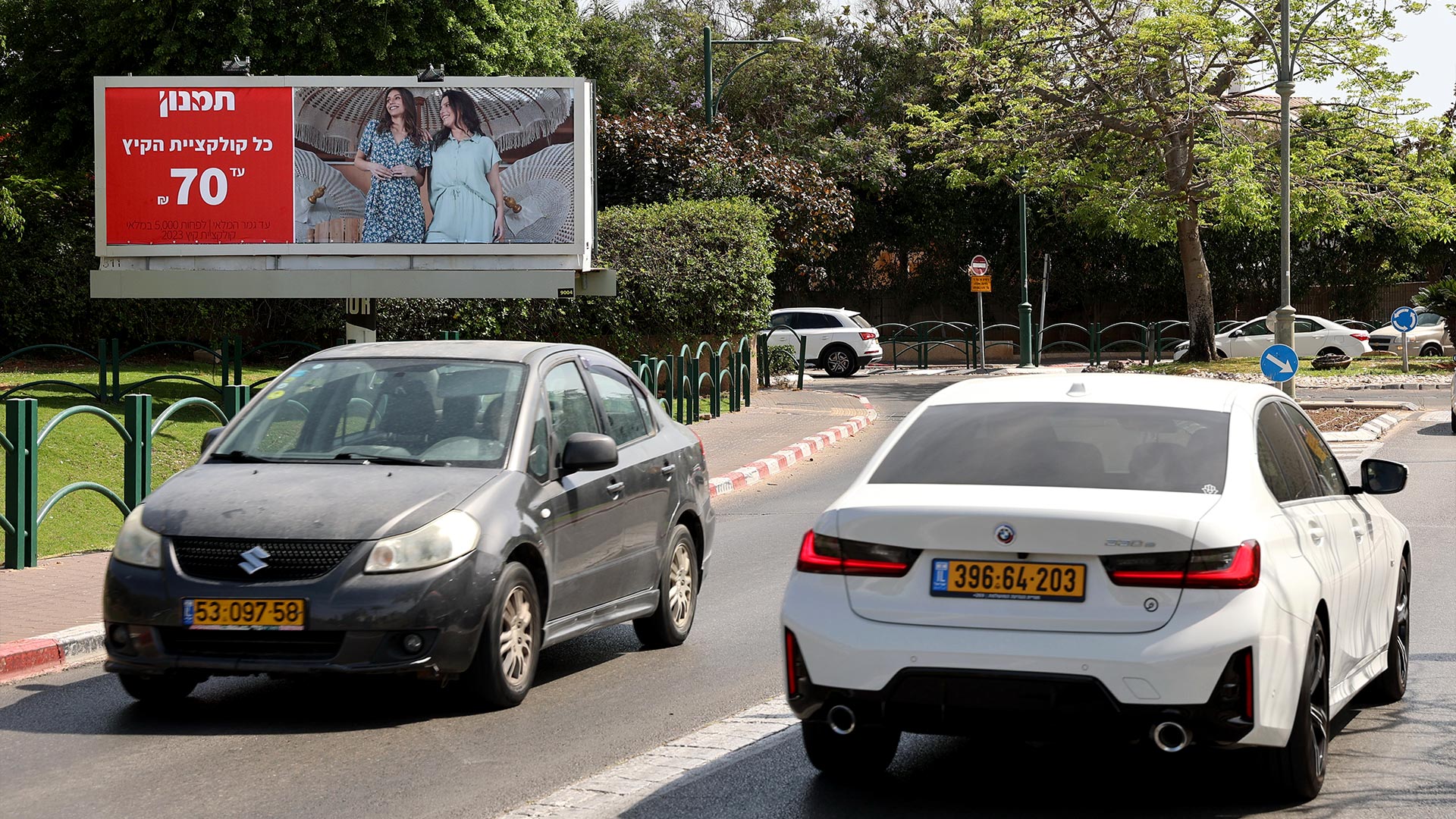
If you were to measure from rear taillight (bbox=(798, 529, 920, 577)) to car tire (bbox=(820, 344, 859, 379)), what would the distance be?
30.8m

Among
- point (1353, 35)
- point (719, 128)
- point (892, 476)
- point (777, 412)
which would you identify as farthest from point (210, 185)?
point (1353, 35)

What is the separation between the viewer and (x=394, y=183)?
2248 centimetres

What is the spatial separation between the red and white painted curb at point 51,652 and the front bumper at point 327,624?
141cm

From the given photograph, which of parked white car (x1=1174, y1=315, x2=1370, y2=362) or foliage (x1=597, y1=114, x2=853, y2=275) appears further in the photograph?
parked white car (x1=1174, y1=315, x2=1370, y2=362)

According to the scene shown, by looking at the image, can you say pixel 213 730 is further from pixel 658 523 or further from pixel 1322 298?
pixel 1322 298

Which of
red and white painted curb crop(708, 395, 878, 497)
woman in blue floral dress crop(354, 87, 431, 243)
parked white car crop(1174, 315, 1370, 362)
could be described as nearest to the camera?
red and white painted curb crop(708, 395, 878, 497)

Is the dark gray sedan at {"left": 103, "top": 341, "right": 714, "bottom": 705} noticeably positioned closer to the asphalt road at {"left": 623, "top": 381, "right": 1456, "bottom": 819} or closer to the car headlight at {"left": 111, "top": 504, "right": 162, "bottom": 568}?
the car headlight at {"left": 111, "top": 504, "right": 162, "bottom": 568}

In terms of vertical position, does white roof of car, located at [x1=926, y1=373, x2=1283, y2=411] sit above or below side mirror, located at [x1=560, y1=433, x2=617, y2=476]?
above

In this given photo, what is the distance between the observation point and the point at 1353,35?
33.0m

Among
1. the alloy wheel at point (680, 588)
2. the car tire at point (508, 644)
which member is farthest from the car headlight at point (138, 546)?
the alloy wheel at point (680, 588)

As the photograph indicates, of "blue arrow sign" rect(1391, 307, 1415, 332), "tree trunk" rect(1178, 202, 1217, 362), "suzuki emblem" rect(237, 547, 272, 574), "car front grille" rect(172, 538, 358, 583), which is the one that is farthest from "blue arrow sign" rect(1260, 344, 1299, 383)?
"suzuki emblem" rect(237, 547, 272, 574)

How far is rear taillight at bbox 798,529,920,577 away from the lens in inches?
201

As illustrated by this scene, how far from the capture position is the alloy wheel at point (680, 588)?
8.46 m

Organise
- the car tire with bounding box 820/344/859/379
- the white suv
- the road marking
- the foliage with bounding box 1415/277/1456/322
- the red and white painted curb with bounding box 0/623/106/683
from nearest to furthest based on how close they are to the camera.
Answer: the road marking
the red and white painted curb with bounding box 0/623/106/683
the foliage with bounding box 1415/277/1456/322
the white suv
the car tire with bounding box 820/344/859/379
